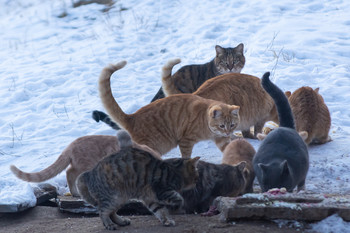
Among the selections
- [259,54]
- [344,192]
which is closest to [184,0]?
[259,54]

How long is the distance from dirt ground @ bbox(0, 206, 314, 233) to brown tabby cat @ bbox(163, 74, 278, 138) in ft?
9.75

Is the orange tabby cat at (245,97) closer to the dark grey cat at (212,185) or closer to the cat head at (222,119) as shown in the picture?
the cat head at (222,119)

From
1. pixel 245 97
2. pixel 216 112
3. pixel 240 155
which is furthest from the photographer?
pixel 245 97

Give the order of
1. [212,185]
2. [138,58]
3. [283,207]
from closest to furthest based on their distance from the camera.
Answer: [283,207] < [212,185] < [138,58]

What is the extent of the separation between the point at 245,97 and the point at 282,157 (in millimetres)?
2792

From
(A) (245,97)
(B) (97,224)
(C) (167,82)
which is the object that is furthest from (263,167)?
(C) (167,82)

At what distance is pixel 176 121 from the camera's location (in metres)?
6.95

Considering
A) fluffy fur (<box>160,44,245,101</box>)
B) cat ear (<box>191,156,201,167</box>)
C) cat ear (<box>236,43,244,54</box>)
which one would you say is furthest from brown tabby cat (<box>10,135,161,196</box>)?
cat ear (<box>236,43,244,54</box>)

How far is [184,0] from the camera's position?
14.5 m

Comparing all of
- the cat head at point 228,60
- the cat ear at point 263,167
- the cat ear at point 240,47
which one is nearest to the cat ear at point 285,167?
the cat ear at point 263,167

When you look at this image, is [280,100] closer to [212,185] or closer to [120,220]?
[212,185]

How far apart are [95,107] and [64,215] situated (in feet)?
12.8

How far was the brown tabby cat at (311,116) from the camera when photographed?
6.79 metres

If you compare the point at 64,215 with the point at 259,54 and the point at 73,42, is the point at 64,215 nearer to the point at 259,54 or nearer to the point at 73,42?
the point at 259,54
